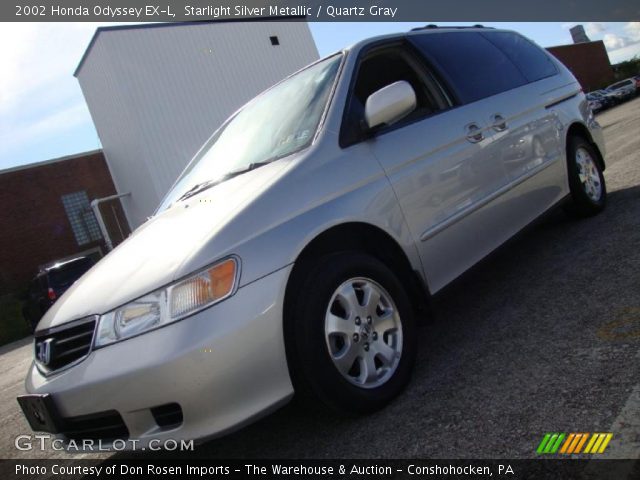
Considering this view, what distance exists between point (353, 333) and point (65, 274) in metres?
12.3

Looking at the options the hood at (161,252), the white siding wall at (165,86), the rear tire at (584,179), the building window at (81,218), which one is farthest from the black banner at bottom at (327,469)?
the building window at (81,218)

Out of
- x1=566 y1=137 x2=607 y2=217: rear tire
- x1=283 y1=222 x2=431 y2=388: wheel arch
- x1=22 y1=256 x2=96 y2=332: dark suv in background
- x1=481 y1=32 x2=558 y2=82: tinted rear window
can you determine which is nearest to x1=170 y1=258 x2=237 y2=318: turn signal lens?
x1=283 y1=222 x2=431 y2=388: wheel arch

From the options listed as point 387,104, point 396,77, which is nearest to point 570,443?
point 387,104

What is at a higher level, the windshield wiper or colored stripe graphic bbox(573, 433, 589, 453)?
the windshield wiper

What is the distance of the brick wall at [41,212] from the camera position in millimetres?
25266

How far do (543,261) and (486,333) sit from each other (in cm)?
128

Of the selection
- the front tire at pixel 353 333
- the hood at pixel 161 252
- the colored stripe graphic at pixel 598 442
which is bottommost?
the colored stripe graphic at pixel 598 442

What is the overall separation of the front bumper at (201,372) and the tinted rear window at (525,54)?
3.17m

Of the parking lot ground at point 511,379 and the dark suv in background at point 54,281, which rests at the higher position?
the dark suv in background at point 54,281

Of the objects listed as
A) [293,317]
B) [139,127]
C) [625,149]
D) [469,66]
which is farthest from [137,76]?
[293,317]

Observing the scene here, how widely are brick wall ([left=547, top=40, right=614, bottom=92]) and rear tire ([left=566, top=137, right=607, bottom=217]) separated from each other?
50.8m

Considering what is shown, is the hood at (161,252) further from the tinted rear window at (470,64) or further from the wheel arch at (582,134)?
the wheel arch at (582,134)

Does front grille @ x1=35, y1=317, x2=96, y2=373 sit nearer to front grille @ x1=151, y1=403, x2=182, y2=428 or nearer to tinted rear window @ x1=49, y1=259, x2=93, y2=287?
front grille @ x1=151, y1=403, x2=182, y2=428

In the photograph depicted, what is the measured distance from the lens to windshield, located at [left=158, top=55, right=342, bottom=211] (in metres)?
2.79
